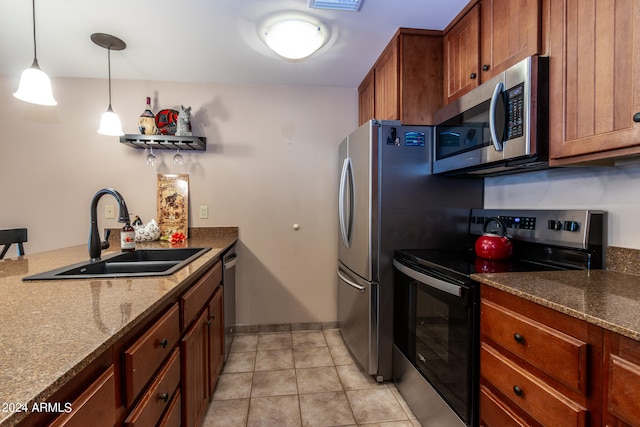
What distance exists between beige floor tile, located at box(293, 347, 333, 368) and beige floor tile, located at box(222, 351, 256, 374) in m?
0.32

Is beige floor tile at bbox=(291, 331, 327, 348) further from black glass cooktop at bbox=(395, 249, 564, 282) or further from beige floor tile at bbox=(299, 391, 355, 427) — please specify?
black glass cooktop at bbox=(395, 249, 564, 282)

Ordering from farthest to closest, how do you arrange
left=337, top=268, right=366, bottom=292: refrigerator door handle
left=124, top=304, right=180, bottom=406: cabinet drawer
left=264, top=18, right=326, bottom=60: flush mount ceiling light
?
left=337, top=268, right=366, bottom=292: refrigerator door handle
left=264, top=18, right=326, bottom=60: flush mount ceiling light
left=124, top=304, right=180, bottom=406: cabinet drawer

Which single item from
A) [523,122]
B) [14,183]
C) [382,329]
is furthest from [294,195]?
[14,183]

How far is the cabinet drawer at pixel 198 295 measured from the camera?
4.05 ft

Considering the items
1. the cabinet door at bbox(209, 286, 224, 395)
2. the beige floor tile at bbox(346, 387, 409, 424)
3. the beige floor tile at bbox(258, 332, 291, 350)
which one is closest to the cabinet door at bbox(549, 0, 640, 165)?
the beige floor tile at bbox(346, 387, 409, 424)

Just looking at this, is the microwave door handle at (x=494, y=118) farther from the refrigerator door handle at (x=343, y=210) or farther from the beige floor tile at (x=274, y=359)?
the beige floor tile at (x=274, y=359)

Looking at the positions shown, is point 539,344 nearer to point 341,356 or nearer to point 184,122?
point 341,356

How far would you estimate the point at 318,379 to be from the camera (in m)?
1.99

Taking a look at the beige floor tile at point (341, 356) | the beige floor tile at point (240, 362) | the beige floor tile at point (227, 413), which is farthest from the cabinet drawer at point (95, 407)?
the beige floor tile at point (341, 356)

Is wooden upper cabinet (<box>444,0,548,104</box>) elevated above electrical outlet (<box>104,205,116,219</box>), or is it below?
above

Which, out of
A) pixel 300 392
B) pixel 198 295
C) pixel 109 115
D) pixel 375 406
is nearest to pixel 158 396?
pixel 198 295

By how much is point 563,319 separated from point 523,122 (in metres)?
0.78

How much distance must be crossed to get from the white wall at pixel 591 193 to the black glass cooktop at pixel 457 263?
0.95ft

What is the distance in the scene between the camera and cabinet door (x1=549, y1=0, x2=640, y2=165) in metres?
0.92
